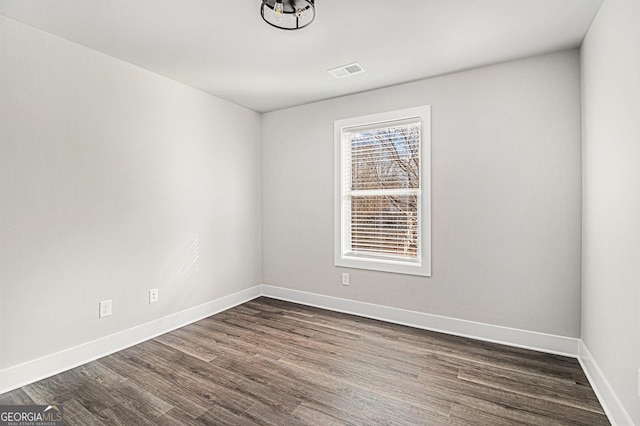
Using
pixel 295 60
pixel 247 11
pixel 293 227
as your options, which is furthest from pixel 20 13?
pixel 293 227

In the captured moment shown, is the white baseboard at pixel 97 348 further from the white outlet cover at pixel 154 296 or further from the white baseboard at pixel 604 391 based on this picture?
the white baseboard at pixel 604 391

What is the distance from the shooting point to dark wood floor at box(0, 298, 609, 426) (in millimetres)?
1840

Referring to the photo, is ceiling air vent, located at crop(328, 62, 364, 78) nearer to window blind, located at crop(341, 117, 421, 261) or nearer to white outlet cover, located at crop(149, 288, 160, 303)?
window blind, located at crop(341, 117, 421, 261)

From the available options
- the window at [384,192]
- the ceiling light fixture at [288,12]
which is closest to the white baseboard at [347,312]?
the window at [384,192]

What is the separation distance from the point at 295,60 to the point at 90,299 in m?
2.58

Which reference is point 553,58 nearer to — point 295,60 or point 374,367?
point 295,60

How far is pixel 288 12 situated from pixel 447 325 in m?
2.91

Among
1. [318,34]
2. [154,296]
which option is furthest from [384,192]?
[154,296]

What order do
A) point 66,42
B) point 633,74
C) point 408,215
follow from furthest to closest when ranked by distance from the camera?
point 408,215 < point 66,42 < point 633,74

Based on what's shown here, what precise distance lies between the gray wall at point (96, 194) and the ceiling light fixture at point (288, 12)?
1556 mm

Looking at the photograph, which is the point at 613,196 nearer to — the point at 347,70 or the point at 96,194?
the point at 347,70

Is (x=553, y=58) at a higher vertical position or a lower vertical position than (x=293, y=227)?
higher

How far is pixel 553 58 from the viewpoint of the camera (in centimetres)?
258

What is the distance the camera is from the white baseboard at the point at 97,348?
2125 millimetres
